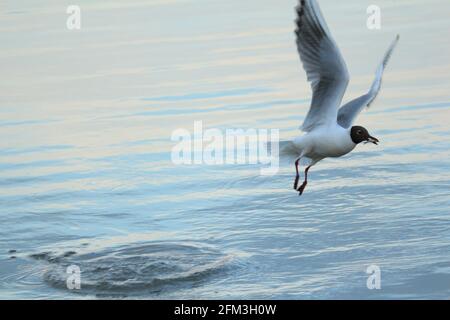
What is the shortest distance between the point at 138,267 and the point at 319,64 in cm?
184

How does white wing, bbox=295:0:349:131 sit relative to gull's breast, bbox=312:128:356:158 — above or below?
above

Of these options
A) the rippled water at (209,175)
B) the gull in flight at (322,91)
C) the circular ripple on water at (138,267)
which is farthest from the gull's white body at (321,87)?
the circular ripple on water at (138,267)

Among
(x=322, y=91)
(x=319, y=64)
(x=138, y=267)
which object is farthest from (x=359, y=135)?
(x=138, y=267)

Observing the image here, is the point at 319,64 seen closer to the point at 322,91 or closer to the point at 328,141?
the point at 322,91

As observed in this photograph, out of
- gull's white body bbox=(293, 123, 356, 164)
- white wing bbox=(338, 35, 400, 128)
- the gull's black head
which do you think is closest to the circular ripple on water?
gull's white body bbox=(293, 123, 356, 164)

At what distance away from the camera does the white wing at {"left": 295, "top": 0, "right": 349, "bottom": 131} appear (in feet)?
24.2

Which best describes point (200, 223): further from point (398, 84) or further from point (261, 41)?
point (261, 41)

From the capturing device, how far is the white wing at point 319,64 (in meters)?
7.36

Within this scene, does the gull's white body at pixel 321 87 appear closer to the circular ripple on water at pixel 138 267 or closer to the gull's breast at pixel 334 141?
the gull's breast at pixel 334 141

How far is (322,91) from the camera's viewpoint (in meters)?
7.80

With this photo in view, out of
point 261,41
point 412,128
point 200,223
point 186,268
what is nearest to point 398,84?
point 412,128

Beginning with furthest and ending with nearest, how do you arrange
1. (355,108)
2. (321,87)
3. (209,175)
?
(209,175)
(355,108)
(321,87)

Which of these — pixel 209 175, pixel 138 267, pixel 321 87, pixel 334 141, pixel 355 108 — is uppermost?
pixel 321 87

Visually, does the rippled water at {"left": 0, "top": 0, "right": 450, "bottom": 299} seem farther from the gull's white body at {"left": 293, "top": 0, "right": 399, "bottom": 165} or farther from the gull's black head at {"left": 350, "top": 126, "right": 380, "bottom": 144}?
the gull's black head at {"left": 350, "top": 126, "right": 380, "bottom": 144}
